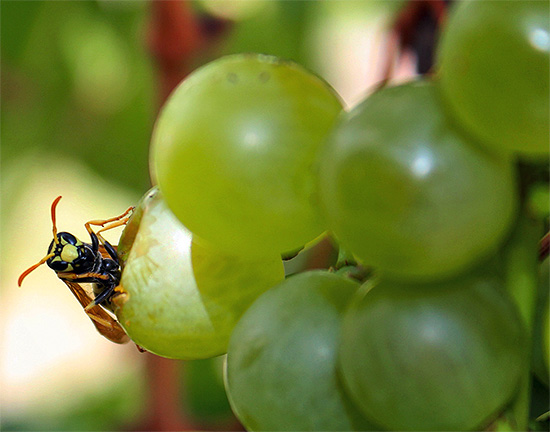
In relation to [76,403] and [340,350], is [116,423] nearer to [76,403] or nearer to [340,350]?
[76,403]

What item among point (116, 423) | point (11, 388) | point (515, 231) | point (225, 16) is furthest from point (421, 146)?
point (11, 388)

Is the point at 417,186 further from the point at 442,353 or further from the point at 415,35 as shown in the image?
the point at 415,35

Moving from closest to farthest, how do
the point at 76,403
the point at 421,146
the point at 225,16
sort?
the point at 421,146 → the point at 225,16 → the point at 76,403

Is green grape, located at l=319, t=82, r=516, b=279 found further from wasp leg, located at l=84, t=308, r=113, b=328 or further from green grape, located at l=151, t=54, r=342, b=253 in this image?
wasp leg, located at l=84, t=308, r=113, b=328

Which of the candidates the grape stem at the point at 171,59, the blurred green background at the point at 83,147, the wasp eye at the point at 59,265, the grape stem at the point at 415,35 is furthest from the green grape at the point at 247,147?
the blurred green background at the point at 83,147

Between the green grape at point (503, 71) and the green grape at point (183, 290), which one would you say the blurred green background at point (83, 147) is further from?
the green grape at point (503, 71)

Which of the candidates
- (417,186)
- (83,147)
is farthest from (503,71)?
(83,147)
